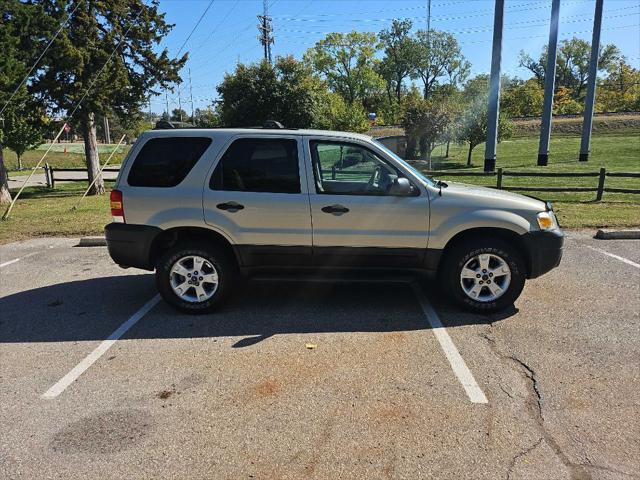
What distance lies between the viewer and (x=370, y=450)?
9.61 ft

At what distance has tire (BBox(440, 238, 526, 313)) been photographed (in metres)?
4.93

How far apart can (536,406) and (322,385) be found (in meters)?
1.51

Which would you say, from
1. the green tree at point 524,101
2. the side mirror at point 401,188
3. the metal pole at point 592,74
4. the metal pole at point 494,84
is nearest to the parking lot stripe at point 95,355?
the side mirror at point 401,188

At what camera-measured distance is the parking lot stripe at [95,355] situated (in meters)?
3.68

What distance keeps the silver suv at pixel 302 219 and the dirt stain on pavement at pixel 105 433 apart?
187 cm

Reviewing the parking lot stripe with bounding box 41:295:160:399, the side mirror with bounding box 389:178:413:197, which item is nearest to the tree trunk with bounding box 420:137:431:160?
the side mirror with bounding box 389:178:413:197

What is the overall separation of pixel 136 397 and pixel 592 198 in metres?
13.5

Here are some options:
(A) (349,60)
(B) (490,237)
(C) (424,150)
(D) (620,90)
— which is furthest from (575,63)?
(B) (490,237)

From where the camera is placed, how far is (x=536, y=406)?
3.39 m

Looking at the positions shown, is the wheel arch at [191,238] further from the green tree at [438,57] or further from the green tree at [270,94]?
the green tree at [438,57]

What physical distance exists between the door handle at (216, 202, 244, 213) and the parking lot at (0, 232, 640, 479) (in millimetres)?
1114

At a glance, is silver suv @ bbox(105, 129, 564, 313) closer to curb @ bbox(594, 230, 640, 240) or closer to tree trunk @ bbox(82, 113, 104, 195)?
curb @ bbox(594, 230, 640, 240)

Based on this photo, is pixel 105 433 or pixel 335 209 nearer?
pixel 105 433

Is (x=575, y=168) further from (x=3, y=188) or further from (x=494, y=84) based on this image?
(x=3, y=188)
